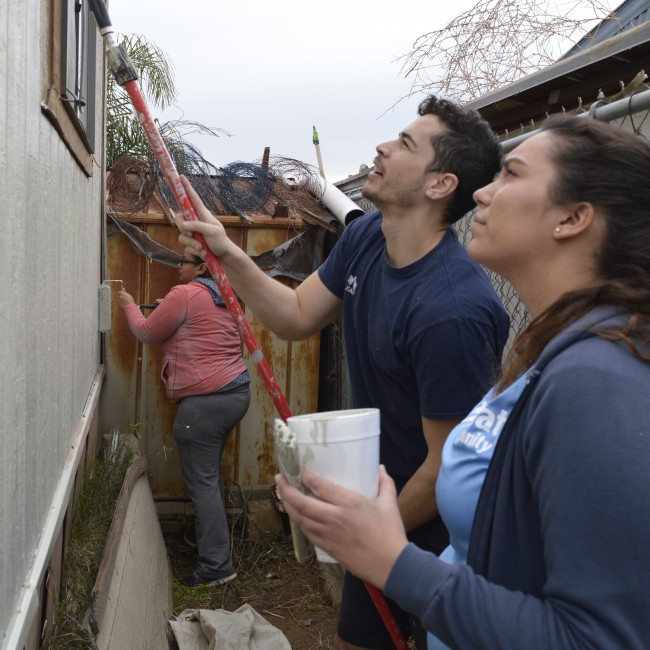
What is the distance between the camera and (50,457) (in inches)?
92.6

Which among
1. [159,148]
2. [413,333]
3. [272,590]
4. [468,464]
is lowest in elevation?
[272,590]

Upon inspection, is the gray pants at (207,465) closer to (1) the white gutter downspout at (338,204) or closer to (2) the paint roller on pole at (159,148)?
(1) the white gutter downspout at (338,204)

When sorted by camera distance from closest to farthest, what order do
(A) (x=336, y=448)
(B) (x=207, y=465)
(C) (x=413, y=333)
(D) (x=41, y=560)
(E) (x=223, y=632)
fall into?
(A) (x=336, y=448) → (D) (x=41, y=560) → (C) (x=413, y=333) → (E) (x=223, y=632) → (B) (x=207, y=465)

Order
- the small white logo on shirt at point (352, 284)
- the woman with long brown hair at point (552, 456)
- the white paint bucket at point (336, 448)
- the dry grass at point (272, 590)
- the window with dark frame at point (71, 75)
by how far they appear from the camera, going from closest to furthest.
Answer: the woman with long brown hair at point (552, 456) → the white paint bucket at point (336, 448) → the window with dark frame at point (71, 75) → the small white logo on shirt at point (352, 284) → the dry grass at point (272, 590)

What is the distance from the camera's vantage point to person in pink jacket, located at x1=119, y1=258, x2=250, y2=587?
5.35 meters

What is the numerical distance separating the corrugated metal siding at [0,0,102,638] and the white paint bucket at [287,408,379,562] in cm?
63

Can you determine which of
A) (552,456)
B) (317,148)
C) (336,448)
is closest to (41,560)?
(336,448)

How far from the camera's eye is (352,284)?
2727 millimetres

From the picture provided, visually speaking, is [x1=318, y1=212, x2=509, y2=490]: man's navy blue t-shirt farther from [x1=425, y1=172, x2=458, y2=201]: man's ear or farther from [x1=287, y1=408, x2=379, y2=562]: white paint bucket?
[x1=287, y1=408, x2=379, y2=562]: white paint bucket

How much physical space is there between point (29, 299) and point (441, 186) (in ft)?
4.62

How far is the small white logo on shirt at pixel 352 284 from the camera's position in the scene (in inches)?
106

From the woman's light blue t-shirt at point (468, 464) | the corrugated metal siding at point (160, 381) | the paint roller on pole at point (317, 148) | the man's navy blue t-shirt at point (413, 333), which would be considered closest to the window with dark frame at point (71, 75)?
the man's navy blue t-shirt at point (413, 333)

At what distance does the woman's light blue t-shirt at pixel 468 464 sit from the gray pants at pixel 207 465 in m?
4.11

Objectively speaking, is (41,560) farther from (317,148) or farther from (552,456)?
(317,148)
